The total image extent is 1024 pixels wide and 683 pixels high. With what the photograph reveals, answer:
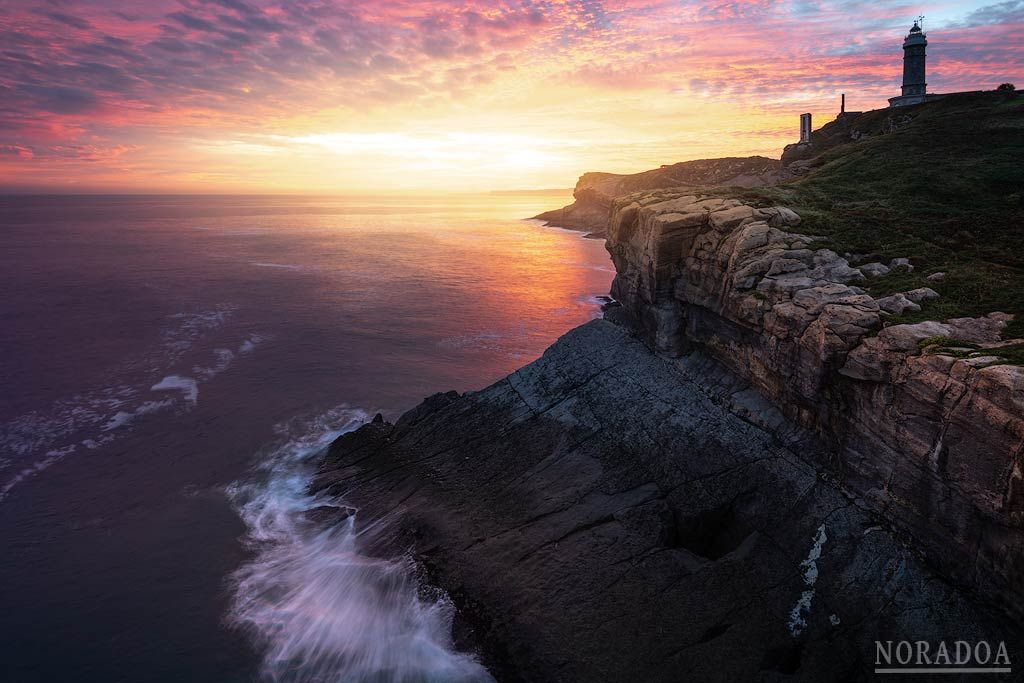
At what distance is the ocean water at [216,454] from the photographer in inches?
642

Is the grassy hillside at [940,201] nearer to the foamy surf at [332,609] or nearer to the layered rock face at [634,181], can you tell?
the foamy surf at [332,609]

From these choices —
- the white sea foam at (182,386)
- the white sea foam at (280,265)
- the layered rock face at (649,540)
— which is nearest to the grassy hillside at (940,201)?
the layered rock face at (649,540)

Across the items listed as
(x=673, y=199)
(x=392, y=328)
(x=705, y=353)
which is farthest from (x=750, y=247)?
(x=392, y=328)

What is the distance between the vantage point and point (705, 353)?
22.2 m

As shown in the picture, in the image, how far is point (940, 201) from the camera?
25891 mm

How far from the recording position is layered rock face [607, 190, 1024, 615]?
10914mm

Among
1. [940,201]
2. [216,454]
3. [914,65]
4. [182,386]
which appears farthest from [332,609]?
[914,65]

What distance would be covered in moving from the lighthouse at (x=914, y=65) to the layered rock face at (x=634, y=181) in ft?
139

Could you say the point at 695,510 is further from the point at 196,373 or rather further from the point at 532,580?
the point at 196,373

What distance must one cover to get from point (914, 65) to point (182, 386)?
259ft

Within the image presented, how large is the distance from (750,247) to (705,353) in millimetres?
4797

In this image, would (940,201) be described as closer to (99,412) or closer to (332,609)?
(332,609)

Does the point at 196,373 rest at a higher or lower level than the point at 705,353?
lower

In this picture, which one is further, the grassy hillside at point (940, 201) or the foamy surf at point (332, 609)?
the grassy hillside at point (940, 201)
